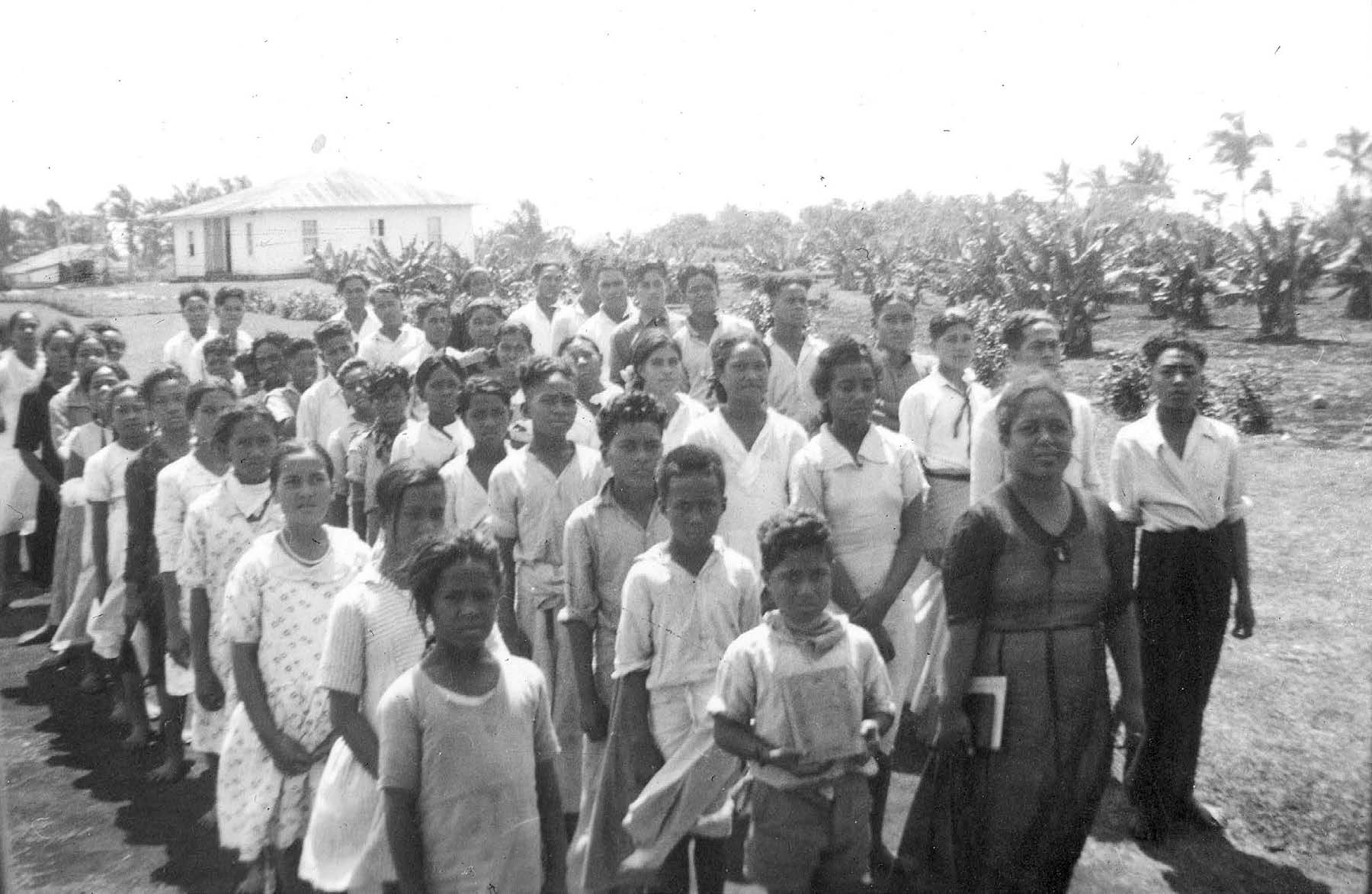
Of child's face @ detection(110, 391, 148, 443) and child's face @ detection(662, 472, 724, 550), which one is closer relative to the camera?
child's face @ detection(662, 472, 724, 550)

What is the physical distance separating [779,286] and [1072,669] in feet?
10.2

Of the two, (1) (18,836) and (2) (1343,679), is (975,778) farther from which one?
(1) (18,836)

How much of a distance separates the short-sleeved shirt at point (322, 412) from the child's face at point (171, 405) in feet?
4.67

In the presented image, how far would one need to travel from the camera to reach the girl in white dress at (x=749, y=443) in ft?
16.2

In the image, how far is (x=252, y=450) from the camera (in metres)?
4.76

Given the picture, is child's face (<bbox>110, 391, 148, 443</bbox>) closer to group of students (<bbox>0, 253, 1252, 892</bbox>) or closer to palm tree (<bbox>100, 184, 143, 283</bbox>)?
group of students (<bbox>0, 253, 1252, 892</bbox>)

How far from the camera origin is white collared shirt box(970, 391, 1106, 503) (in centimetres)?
500

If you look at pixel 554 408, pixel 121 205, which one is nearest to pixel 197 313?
pixel 554 408

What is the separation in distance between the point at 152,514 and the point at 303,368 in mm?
2309

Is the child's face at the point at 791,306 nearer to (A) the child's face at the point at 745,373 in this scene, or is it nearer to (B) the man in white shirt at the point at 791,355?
(B) the man in white shirt at the point at 791,355

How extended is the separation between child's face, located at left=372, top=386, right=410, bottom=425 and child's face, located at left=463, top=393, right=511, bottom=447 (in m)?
1.02

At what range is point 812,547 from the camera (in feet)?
12.0

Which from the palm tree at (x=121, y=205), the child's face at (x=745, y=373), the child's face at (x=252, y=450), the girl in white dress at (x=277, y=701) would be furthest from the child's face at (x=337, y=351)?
the palm tree at (x=121, y=205)

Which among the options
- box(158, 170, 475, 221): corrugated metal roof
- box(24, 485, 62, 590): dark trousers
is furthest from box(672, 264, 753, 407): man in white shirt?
box(158, 170, 475, 221): corrugated metal roof
